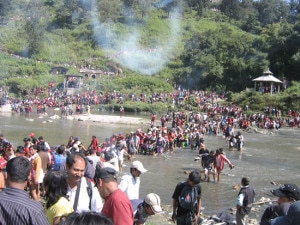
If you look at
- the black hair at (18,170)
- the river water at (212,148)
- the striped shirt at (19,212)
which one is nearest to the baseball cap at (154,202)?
the black hair at (18,170)

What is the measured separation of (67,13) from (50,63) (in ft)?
80.5

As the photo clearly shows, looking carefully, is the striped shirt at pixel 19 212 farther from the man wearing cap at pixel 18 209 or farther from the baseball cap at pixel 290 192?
the baseball cap at pixel 290 192

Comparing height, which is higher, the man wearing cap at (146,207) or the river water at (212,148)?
the man wearing cap at (146,207)

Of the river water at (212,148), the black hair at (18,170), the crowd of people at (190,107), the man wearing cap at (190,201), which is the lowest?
the river water at (212,148)

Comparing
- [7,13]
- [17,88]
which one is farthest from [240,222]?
[7,13]

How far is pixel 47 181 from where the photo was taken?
432cm

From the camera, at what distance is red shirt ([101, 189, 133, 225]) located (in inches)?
153

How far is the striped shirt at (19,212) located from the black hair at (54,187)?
98 centimetres

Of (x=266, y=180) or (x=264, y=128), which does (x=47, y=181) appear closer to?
(x=266, y=180)

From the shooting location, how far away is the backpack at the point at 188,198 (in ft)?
19.9

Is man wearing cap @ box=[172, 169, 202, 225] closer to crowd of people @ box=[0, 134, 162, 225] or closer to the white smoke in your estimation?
crowd of people @ box=[0, 134, 162, 225]

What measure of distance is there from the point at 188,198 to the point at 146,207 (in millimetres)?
1530

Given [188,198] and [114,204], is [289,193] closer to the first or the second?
[188,198]

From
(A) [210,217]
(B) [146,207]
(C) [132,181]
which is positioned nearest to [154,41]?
(A) [210,217]
